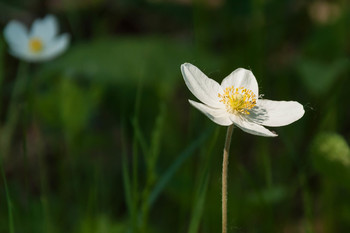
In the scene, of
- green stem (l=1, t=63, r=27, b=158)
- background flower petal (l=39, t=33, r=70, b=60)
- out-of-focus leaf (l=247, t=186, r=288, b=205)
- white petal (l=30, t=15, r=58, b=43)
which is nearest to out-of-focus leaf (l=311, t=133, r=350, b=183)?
out-of-focus leaf (l=247, t=186, r=288, b=205)

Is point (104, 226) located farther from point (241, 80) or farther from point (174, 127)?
point (241, 80)

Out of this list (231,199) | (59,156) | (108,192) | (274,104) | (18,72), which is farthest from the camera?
(18,72)

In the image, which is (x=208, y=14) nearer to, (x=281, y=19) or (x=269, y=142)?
(x=281, y=19)

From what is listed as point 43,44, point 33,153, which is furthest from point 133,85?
point 33,153

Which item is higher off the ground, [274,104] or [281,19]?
[281,19]

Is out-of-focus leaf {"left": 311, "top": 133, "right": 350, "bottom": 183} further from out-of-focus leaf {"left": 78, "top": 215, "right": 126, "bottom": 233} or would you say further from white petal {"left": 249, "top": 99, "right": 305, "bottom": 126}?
out-of-focus leaf {"left": 78, "top": 215, "right": 126, "bottom": 233}

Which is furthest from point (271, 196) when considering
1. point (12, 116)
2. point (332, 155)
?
point (12, 116)

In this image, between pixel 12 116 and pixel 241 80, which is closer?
pixel 241 80
